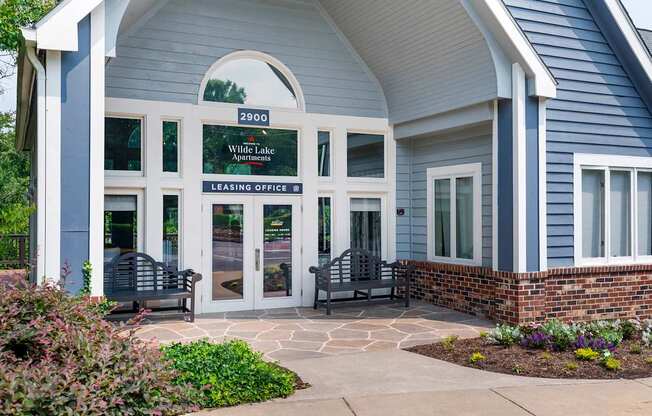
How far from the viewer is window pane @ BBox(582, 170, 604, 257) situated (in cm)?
962

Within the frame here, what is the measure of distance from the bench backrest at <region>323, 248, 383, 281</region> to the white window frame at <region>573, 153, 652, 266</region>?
139 inches

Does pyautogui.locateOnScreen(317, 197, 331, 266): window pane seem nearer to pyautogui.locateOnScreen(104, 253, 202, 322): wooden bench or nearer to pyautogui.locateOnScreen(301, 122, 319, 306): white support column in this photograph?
pyautogui.locateOnScreen(301, 122, 319, 306): white support column

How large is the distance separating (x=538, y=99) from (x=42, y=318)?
7.46m

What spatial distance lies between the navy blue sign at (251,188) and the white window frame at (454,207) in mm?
2543

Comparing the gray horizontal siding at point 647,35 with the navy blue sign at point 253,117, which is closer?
the navy blue sign at point 253,117

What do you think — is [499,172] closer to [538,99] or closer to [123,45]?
[538,99]

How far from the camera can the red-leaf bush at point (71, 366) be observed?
396 cm

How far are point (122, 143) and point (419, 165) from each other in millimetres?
5601

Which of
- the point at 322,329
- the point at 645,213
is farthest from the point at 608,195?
the point at 322,329

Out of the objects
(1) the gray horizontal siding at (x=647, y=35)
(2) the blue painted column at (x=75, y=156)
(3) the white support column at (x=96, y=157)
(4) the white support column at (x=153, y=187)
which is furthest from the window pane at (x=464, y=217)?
(2) the blue painted column at (x=75, y=156)

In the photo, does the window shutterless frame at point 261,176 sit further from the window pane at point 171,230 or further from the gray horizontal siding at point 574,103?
the gray horizontal siding at point 574,103

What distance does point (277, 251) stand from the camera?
1047 centimetres

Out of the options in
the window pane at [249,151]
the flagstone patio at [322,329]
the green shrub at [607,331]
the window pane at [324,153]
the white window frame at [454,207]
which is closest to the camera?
the green shrub at [607,331]

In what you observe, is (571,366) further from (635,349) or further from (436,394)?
(436,394)
